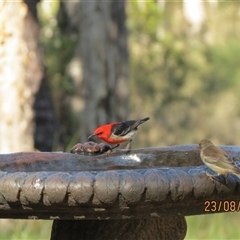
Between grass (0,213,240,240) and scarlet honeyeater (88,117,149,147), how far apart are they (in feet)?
6.75

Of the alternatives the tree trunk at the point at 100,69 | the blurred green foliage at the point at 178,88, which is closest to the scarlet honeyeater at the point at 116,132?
the tree trunk at the point at 100,69

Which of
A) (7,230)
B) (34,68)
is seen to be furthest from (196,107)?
(7,230)

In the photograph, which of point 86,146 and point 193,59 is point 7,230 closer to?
point 86,146

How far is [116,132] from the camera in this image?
16.3 ft

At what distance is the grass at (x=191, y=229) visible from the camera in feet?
22.9

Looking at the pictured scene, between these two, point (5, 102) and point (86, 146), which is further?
point (5, 102)

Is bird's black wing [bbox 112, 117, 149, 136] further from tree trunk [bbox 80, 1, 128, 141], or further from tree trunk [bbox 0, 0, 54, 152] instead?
tree trunk [bbox 80, 1, 128, 141]

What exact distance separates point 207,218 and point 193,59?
14461 millimetres

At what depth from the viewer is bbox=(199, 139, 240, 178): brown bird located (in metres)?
3.54

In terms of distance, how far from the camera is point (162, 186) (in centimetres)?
328

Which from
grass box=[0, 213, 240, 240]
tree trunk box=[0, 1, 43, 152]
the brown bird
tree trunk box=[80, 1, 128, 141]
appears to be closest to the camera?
the brown bird

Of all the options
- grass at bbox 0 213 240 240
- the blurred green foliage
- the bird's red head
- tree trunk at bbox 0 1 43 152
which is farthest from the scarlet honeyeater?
the blurred green foliage

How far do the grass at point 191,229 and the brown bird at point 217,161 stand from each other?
3343mm
